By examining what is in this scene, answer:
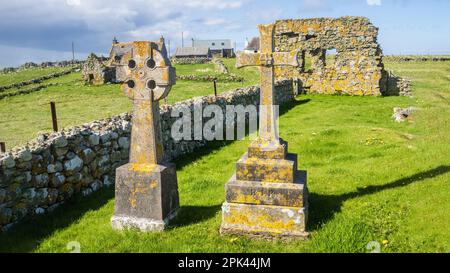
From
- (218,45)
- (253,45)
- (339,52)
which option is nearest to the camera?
(339,52)

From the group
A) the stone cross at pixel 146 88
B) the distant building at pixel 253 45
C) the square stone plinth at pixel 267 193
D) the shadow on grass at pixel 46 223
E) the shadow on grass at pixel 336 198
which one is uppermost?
the distant building at pixel 253 45

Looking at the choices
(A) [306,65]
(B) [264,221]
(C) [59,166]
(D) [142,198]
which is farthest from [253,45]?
(B) [264,221]

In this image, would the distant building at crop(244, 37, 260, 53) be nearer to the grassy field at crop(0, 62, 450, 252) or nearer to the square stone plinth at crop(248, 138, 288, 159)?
the grassy field at crop(0, 62, 450, 252)

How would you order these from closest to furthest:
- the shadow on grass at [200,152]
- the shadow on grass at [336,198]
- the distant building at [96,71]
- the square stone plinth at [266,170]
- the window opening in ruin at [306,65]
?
the square stone plinth at [266,170] < the shadow on grass at [336,198] < the shadow on grass at [200,152] < the window opening in ruin at [306,65] < the distant building at [96,71]

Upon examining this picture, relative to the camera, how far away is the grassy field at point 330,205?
5.32 metres

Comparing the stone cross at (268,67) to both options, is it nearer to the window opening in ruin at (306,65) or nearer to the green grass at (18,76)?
the window opening in ruin at (306,65)

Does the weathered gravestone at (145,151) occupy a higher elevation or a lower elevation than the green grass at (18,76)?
lower

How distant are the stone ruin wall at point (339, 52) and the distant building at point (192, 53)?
49801 mm

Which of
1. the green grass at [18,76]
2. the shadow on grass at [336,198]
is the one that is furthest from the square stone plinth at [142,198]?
the green grass at [18,76]

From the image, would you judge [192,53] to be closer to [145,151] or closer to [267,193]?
[145,151]

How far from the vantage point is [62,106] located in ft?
67.9

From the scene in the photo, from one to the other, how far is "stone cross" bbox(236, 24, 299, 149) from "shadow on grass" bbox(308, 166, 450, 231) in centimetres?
129

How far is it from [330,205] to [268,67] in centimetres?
245
